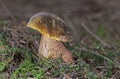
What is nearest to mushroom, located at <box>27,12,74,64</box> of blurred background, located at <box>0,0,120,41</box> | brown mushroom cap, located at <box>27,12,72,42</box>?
brown mushroom cap, located at <box>27,12,72,42</box>

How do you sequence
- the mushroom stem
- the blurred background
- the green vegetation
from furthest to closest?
1. the blurred background
2. the mushroom stem
3. the green vegetation

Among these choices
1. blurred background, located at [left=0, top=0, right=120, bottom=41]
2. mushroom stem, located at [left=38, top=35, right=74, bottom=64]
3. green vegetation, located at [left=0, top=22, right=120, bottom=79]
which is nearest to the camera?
green vegetation, located at [left=0, top=22, right=120, bottom=79]

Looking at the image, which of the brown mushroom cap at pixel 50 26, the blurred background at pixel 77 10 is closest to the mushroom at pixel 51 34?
the brown mushroom cap at pixel 50 26

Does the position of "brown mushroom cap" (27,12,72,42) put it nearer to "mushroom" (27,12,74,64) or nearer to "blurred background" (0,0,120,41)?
"mushroom" (27,12,74,64)

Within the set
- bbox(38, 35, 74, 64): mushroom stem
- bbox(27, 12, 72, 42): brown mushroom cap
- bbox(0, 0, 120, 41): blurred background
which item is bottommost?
bbox(38, 35, 74, 64): mushroom stem

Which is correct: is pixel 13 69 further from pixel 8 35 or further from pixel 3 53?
pixel 8 35

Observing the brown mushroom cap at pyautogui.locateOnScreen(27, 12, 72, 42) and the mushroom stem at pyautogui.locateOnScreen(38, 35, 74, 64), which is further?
the mushroom stem at pyautogui.locateOnScreen(38, 35, 74, 64)

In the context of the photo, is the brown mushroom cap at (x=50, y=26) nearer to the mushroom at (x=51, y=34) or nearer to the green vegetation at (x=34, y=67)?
the mushroom at (x=51, y=34)

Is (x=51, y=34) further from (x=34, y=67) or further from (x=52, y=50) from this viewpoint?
(x=34, y=67)
